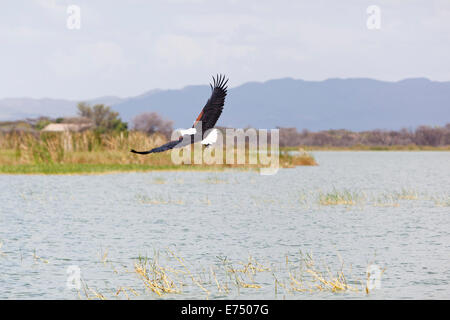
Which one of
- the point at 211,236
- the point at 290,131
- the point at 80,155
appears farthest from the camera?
the point at 290,131

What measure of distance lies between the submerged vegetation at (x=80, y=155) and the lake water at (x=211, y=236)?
2.89 metres

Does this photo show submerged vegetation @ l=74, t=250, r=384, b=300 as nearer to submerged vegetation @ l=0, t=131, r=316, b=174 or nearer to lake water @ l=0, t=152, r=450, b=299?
lake water @ l=0, t=152, r=450, b=299

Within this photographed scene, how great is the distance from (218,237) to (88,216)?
6755mm

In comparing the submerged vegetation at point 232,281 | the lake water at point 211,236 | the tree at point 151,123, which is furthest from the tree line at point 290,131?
the submerged vegetation at point 232,281

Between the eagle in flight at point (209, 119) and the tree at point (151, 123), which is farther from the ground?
the tree at point (151, 123)

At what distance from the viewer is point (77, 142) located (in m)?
40.7

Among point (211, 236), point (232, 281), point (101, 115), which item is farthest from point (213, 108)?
point (101, 115)

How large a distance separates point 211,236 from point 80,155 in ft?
74.6

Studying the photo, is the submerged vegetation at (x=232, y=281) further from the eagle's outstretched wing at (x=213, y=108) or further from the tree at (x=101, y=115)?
the tree at (x=101, y=115)

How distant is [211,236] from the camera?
64.1 feet

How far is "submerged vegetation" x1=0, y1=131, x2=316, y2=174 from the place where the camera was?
3834cm

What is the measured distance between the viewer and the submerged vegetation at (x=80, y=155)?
38.3 metres

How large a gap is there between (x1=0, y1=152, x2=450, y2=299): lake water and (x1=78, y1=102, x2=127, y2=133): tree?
61.2 m

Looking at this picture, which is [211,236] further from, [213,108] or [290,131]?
[290,131]
